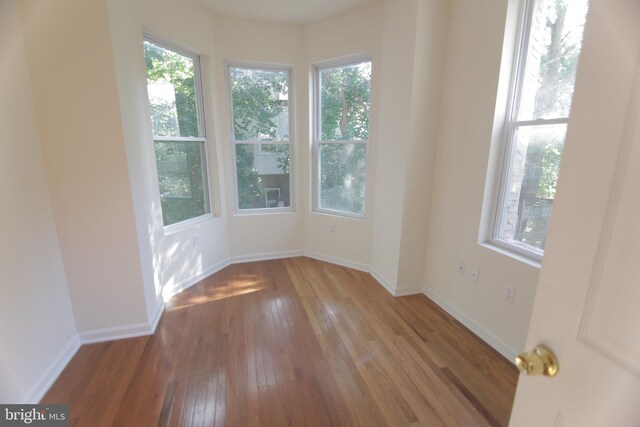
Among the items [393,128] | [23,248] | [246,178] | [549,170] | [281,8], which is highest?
[281,8]

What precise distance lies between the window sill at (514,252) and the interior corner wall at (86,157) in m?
2.52

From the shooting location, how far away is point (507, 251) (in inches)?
78.6

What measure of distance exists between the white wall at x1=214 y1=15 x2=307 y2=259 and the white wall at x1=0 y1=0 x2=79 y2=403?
1633mm

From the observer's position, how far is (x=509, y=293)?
1.92 meters

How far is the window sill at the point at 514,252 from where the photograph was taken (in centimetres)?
180

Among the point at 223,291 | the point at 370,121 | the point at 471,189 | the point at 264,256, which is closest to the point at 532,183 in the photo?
the point at 471,189

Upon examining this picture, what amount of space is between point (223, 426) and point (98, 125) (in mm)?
1894

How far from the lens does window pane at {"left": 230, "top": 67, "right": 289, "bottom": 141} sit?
10.6ft

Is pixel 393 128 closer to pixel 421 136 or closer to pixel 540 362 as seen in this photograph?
pixel 421 136

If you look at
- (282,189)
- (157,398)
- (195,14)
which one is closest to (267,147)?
(282,189)

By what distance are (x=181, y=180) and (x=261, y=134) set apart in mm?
1032

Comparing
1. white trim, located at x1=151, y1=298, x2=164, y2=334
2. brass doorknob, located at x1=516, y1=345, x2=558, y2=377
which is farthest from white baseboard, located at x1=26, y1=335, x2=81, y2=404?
brass doorknob, located at x1=516, y1=345, x2=558, y2=377

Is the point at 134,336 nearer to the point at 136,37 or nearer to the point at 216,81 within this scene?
the point at 136,37

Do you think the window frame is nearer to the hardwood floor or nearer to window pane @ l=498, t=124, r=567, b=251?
window pane @ l=498, t=124, r=567, b=251
